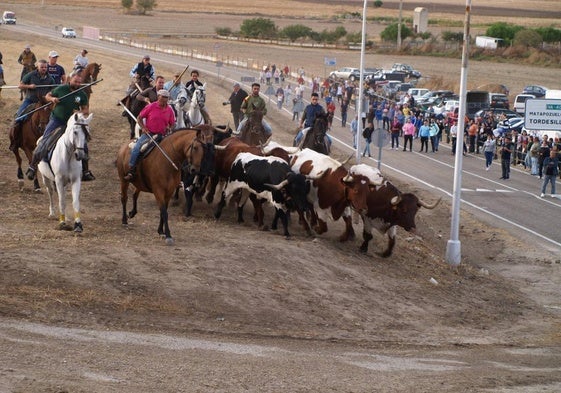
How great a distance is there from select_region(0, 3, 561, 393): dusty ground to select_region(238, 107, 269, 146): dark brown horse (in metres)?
3.51

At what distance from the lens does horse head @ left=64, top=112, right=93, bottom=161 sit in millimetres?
19438

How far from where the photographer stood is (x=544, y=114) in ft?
126

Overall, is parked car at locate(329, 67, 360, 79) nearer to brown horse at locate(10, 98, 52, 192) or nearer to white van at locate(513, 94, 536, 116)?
white van at locate(513, 94, 536, 116)

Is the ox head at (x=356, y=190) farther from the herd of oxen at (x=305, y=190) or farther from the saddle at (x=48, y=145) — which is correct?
the saddle at (x=48, y=145)

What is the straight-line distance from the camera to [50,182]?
21.4 m

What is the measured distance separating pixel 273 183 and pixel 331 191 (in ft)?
4.44

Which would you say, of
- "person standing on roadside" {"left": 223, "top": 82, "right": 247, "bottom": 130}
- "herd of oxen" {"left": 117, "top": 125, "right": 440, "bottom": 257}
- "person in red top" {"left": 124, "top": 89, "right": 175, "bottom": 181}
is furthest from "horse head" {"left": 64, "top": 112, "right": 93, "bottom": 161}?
"person standing on roadside" {"left": 223, "top": 82, "right": 247, "bottom": 130}

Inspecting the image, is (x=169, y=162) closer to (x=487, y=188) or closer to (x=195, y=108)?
(x=195, y=108)

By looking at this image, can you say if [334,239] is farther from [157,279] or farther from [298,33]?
[298,33]

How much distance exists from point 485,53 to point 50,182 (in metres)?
91.5

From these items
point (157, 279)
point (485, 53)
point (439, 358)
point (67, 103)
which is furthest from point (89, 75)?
point (485, 53)

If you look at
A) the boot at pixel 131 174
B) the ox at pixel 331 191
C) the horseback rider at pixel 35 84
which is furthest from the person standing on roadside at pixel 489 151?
the boot at pixel 131 174

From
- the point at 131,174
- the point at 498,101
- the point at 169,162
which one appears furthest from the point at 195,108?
the point at 498,101

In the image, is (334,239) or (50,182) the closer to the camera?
(50,182)
